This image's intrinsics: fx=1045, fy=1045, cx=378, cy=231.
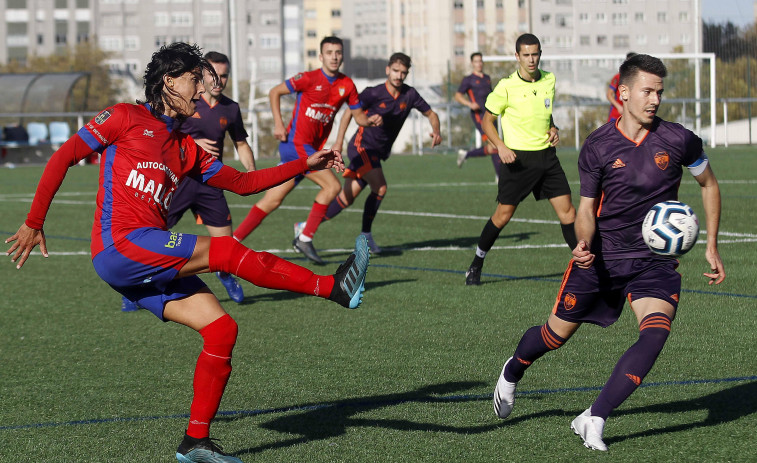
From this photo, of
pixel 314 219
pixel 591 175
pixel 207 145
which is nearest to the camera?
pixel 591 175

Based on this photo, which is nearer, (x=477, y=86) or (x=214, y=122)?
(x=214, y=122)

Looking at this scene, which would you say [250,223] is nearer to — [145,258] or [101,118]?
[101,118]

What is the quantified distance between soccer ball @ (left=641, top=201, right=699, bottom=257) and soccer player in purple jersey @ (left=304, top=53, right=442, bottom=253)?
7221mm

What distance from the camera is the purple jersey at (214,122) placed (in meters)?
9.50

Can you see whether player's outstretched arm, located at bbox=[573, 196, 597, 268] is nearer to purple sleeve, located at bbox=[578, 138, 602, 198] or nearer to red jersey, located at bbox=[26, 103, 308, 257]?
purple sleeve, located at bbox=[578, 138, 602, 198]

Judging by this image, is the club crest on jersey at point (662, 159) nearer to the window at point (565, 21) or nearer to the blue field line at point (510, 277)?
the blue field line at point (510, 277)

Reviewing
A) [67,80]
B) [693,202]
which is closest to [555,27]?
[67,80]

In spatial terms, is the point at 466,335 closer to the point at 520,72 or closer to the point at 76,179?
the point at 520,72

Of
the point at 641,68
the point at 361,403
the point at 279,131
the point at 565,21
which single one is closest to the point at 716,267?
the point at 641,68

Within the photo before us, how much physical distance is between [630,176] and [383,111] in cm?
749

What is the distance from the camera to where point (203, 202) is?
9.12 m

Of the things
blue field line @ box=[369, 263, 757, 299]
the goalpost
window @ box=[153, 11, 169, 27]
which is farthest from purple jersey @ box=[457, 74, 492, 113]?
window @ box=[153, 11, 169, 27]

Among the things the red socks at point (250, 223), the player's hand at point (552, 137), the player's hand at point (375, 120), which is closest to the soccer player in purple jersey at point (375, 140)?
the player's hand at point (375, 120)

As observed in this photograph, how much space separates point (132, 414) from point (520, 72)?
559 centimetres
